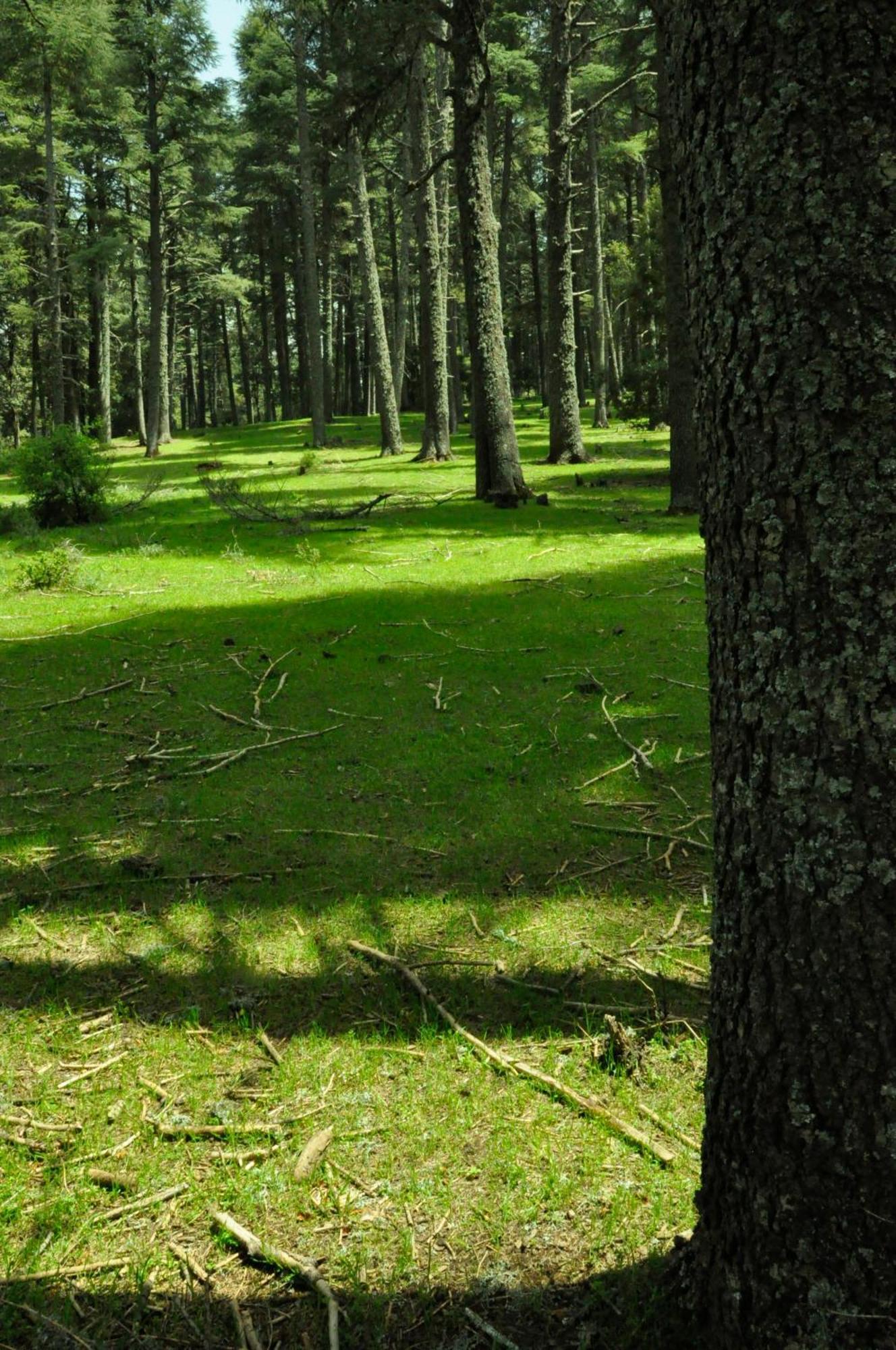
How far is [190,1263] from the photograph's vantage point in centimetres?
262

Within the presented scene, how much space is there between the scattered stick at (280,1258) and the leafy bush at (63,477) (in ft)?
47.1

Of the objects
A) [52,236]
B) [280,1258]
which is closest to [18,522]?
[280,1258]

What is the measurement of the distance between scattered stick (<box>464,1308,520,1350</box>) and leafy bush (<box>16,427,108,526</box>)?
1486cm

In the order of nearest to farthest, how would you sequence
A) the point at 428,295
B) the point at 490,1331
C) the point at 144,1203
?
1. the point at 490,1331
2. the point at 144,1203
3. the point at 428,295

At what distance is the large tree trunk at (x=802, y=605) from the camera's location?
171 centimetres

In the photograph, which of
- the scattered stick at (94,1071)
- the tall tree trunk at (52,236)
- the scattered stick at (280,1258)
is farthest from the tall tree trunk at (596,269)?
the scattered stick at (280,1258)

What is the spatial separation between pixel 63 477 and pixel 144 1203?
1438cm

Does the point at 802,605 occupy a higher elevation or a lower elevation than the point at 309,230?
lower

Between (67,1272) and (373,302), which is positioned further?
(373,302)

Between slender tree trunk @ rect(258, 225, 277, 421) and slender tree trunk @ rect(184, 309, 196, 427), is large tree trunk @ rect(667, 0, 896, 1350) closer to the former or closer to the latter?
slender tree trunk @ rect(258, 225, 277, 421)

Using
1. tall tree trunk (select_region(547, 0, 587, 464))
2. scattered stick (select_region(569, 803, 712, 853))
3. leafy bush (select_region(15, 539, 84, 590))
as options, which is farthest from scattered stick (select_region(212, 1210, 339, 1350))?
tall tree trunk (select_region(547, 0, 587, 464))

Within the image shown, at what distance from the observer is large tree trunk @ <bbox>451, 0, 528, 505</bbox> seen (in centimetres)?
1480

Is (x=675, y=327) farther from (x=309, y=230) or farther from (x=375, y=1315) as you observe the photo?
(x=309, y=230)

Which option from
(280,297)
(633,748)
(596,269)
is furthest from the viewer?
(280,297)
